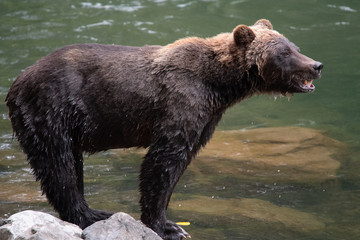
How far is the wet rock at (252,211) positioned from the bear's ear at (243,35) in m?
2.26

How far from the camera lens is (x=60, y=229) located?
6.01 metres

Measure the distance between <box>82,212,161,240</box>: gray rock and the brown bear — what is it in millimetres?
861

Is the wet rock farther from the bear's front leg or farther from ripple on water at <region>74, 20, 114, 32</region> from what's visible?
ripple on water at <region>74, 20, 114, 32</region>

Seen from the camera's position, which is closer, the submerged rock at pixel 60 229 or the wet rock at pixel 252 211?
the submerged rock at pixel 60 229

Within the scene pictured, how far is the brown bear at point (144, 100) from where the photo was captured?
7035 millimetres

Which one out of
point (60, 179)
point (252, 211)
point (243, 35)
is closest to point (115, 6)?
point (252, 211)

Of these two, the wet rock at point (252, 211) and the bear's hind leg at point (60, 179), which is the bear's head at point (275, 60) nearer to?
the wet rock at point (252, 211)

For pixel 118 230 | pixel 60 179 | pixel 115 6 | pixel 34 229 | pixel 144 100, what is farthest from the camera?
pixel 115 6

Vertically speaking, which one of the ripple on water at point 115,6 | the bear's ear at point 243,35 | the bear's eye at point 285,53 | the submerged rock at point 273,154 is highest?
the bear's ear at point 243,35

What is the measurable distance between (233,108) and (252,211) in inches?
223

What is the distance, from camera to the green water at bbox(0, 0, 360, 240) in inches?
340

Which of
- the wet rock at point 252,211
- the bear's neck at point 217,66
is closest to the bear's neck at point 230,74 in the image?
the bear's neck at point 217,66

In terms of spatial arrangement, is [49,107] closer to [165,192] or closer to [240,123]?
[165,192]

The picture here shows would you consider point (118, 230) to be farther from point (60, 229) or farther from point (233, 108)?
point (233, 108)
